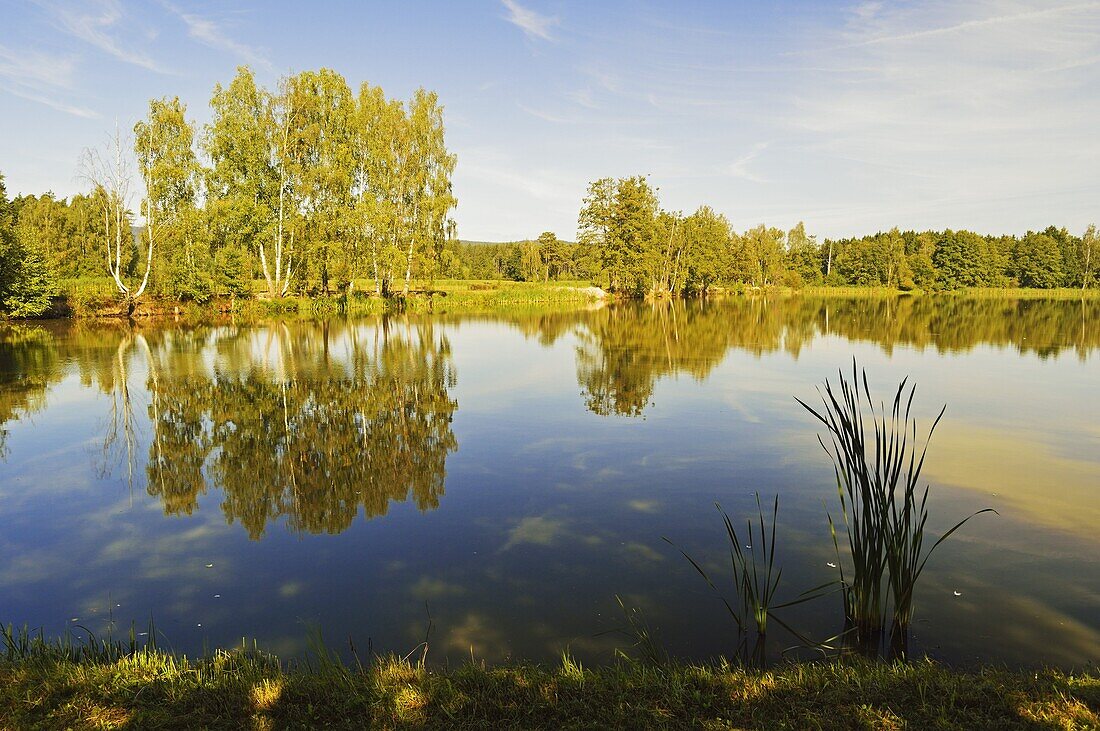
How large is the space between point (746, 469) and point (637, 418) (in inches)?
151

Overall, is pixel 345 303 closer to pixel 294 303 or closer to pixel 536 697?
pixel 294 303

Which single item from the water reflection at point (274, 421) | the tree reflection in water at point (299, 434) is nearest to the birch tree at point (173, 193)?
the water reflection at point (274, 421)

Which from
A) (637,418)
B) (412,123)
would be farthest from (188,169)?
(637,418)

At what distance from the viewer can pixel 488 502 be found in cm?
870

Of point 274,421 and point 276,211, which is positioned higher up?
point 276,211

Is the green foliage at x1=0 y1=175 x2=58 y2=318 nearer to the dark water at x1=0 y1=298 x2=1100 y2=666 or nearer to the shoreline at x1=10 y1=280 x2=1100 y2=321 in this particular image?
the shoreline at x1=10 y1=280 x2=1100 y2=321

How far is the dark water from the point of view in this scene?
5.61 metres

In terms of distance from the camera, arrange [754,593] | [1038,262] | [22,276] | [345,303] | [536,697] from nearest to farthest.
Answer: [536,697]
[754,593]
[22,276]
[345,303]
[1038,262]

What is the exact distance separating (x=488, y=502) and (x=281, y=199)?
4075 centimetres

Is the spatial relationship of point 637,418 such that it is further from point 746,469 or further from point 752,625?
point 752,625

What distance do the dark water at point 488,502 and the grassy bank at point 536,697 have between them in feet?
2.40

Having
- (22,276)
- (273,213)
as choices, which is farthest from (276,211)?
(22,276)

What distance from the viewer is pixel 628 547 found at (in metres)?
7.14

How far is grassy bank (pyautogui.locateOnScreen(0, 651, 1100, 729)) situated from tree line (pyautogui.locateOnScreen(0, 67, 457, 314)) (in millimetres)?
38179
